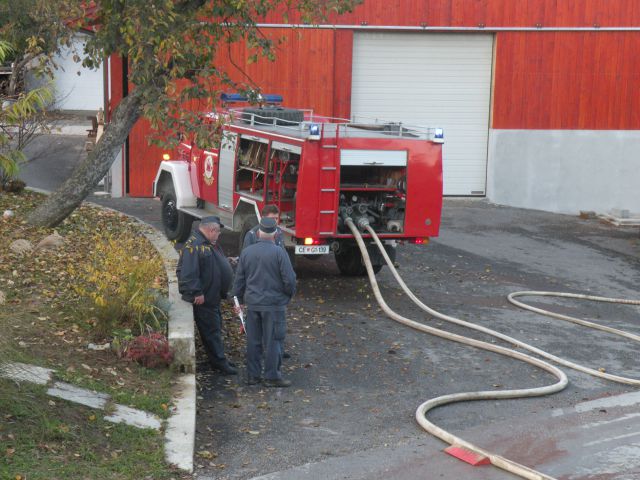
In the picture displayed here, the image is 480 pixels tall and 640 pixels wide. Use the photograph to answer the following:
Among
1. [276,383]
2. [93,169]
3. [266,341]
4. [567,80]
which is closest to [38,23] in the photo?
[93,169]

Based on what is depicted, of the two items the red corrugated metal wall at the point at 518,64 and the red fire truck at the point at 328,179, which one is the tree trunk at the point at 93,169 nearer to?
the red fire truck at the point at 328,179

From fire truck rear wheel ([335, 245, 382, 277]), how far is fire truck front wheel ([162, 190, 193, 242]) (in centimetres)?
305

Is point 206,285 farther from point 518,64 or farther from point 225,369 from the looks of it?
point 518,64

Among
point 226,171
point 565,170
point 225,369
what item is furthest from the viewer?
point 565,170

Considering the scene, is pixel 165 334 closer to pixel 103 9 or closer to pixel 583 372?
pixel 583 372

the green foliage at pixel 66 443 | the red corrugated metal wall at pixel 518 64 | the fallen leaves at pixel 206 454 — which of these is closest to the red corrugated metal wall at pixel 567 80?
the red corrugated metal wall at pixel 518 64

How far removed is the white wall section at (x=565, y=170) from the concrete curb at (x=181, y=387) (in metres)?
12.6

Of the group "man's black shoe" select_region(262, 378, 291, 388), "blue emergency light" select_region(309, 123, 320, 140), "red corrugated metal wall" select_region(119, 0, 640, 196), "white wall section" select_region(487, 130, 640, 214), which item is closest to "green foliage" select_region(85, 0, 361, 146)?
"blue emergency light" select_region(309, 123, 320, 140)

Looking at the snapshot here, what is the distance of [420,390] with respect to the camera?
29.5 ft

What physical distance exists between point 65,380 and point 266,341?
2027mm

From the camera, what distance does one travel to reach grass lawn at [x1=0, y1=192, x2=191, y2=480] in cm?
647

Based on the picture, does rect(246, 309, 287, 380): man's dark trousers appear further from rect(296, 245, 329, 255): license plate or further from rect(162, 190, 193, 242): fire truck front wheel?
rect(162, 190, 193, 242): fire truck front wheel

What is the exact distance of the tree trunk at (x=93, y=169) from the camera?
13.4 meters

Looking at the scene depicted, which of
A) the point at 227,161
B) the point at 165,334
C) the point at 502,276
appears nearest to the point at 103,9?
the point at 227,161
